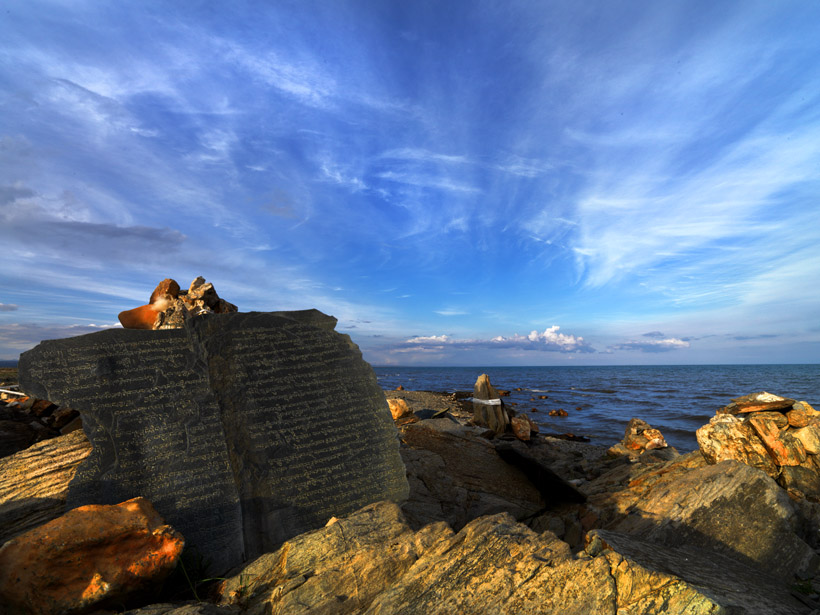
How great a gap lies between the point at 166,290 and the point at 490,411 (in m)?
9.34

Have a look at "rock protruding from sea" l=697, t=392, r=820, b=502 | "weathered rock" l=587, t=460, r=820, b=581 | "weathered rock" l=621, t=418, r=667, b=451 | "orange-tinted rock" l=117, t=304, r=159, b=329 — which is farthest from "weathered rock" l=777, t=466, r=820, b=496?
"orange-tinted rock" l=117, t=304, r=159, b=329

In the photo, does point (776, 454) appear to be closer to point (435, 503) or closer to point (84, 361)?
point (435, 503)

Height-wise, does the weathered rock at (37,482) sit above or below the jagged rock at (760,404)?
below

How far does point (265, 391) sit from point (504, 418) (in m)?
9.43

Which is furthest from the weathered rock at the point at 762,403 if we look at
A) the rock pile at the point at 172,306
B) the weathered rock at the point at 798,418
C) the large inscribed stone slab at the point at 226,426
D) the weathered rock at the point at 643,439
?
the rock pile at the point at 172,306

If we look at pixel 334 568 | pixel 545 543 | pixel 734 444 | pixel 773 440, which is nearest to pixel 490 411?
pixel 734 444

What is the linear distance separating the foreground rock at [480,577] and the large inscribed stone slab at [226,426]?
2.69 ft

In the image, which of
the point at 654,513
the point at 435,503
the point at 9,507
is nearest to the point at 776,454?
the point at 654,513

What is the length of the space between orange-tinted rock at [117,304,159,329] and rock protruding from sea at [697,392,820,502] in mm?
8193

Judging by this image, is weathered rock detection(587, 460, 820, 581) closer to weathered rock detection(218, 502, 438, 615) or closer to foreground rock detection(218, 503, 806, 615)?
foreground rock detection(218, 503, 806, 615)

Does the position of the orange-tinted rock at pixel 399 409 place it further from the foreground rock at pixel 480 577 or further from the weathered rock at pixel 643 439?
the foreground rock at pixel 480 577

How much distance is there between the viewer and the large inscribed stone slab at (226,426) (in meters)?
4.18

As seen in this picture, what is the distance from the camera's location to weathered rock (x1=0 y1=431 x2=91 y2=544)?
4113mm

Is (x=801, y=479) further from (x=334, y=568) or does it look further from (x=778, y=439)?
(x=334, y=568)
